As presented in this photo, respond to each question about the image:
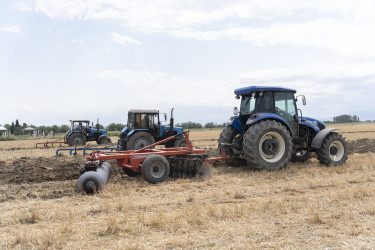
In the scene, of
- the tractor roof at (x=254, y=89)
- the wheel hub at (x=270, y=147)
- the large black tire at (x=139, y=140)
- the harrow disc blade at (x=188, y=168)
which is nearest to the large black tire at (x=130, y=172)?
the harrow disc blade at (x=188, y=168)

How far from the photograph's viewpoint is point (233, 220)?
441cm

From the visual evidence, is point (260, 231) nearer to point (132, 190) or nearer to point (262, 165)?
point (132, 190)

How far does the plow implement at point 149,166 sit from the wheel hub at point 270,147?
151 cm

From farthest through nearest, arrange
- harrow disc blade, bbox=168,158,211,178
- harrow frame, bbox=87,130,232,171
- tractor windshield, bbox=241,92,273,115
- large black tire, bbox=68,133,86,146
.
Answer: large black tire, bbox=68,133,86,146 → tractor windshield, bbox=241,92,273,115 → harrow disc blade, bbox=168,158,211,178 → harrow frame, bbox=87,130,232,171

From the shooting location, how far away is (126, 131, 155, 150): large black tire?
14273mm

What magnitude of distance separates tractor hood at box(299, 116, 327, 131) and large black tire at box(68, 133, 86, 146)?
16721 mm

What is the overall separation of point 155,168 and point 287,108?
4.05m

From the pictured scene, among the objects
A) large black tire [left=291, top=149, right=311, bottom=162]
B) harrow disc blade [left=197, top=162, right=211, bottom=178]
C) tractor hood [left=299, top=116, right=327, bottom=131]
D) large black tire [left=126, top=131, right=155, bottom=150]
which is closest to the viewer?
harrow disc blade [left=197, top=162, right=211, bottom=178]

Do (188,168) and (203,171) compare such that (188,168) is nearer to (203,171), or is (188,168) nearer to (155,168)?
(203,171)

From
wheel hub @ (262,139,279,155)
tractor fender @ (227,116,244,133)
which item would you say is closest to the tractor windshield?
tractor fender @ (227,116,244,133)

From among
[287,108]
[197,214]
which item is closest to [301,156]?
[287,108]

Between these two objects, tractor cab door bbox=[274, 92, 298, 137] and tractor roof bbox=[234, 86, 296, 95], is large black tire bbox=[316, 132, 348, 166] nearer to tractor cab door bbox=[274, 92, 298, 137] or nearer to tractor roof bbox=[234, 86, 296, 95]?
tractor cab door bbox=[274, 92, 298, 137]

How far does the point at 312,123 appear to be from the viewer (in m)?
9.62

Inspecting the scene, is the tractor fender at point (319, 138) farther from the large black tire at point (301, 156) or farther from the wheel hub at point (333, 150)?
the large black tire at point (301, 156)
